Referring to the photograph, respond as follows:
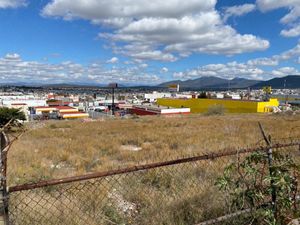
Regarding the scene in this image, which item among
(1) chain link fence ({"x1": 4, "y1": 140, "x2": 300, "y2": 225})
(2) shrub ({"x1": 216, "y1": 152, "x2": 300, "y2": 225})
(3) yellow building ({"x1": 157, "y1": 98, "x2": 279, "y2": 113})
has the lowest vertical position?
(3) yellow building ({"x1": 157, "y1": 98, "x2": 279, "y2": 113})

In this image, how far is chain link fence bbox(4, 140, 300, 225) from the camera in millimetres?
3928

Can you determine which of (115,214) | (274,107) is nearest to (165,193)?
(115,214)

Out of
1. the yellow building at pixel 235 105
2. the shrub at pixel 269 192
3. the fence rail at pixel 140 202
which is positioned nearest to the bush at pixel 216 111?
the yellow building at pixel 235 105

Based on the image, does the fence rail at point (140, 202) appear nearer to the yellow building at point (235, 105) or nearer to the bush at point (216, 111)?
the bush at point (216, 111)

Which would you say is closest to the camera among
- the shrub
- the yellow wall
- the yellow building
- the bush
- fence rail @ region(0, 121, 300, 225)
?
the shrub

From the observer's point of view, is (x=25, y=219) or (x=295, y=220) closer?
(x=295, y=220)

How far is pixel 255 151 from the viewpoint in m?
3.94

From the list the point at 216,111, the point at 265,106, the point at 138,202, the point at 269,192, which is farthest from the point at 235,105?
the point at 269,192

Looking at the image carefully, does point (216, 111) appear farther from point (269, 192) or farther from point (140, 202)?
point (269, 192)

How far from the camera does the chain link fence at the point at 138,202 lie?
3.93 meters

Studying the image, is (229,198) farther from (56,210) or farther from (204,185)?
(56,210)

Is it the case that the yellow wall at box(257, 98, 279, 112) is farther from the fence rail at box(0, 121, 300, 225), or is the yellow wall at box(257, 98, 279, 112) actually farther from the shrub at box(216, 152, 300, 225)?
the shrub at box(216, 152, 300, 225)

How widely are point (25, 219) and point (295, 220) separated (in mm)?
3334

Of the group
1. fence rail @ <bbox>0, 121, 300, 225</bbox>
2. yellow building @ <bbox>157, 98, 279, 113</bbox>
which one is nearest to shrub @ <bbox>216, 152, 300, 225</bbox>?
fence rail @ <bbox>0, 121, 300, 225</bbox>
